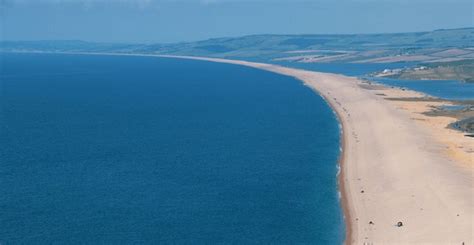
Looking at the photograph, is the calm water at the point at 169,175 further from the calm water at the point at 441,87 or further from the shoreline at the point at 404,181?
the calm water at the point at 441,87

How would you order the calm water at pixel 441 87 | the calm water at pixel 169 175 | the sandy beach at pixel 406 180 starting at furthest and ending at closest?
the calm water at pixel 441 87 < the calm water at pixel 169 175 < the sandy beach at pixel 406 180

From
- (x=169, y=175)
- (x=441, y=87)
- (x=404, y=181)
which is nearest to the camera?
(x=404, y=181)

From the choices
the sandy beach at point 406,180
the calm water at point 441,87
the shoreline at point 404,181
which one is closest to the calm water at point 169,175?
the shoreline at point 404,181

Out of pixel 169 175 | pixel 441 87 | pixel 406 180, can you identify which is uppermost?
pixel 169 175

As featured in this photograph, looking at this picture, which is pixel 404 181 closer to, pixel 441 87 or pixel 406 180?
pixel 406 180

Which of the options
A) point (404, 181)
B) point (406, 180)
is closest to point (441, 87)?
point (406, 180)

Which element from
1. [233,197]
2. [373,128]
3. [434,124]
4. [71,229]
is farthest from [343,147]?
[71,229]

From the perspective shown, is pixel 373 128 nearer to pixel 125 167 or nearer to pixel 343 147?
pixel 343 147

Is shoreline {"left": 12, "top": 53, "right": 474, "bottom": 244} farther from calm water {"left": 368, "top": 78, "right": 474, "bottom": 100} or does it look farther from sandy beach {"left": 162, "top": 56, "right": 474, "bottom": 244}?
calm water {"left": 368, "top": 78, "right": 474, "bottom": 100}
